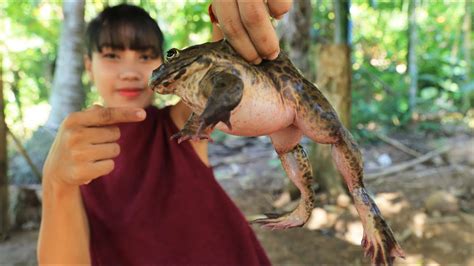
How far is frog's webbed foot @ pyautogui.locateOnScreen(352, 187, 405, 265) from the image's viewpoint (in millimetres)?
906

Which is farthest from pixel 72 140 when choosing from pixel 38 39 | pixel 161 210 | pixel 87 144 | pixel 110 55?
pixel 38 39

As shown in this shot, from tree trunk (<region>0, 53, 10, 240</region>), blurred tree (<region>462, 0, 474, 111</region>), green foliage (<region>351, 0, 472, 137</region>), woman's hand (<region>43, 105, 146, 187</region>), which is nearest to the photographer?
woman's hand (<region>43, 105, 146, 187</region>)

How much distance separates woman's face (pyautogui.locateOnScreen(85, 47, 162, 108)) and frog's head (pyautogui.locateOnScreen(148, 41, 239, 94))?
3.89 ft

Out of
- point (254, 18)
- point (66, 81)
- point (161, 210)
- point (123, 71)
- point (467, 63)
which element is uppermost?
point (254, 18)

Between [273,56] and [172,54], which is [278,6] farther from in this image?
[172,54]

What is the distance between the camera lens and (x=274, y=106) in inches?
37.2

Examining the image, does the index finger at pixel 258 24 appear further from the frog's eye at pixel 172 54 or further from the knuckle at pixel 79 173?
the knuckle at pixel 79 173

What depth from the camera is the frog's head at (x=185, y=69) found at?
872 millimetres

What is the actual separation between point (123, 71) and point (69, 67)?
138 inches

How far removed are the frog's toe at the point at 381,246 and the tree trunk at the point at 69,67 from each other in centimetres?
482

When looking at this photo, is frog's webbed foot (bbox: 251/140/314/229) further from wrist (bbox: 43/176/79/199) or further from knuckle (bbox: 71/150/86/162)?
wrist (bbox: 43/176/79/199)

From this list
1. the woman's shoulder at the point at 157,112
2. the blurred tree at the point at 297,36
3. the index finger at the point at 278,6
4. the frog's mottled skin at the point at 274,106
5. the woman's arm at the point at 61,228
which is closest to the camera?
the frog's mottled skin at the point at 274,106

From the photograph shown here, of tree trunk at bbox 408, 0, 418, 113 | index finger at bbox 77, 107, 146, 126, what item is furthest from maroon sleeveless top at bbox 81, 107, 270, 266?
tree trunk at bbox 408, 0, 418, 113

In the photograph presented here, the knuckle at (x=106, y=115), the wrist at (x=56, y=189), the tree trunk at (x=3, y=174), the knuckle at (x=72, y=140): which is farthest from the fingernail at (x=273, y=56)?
the tree trunk at (x=3, y=174)
